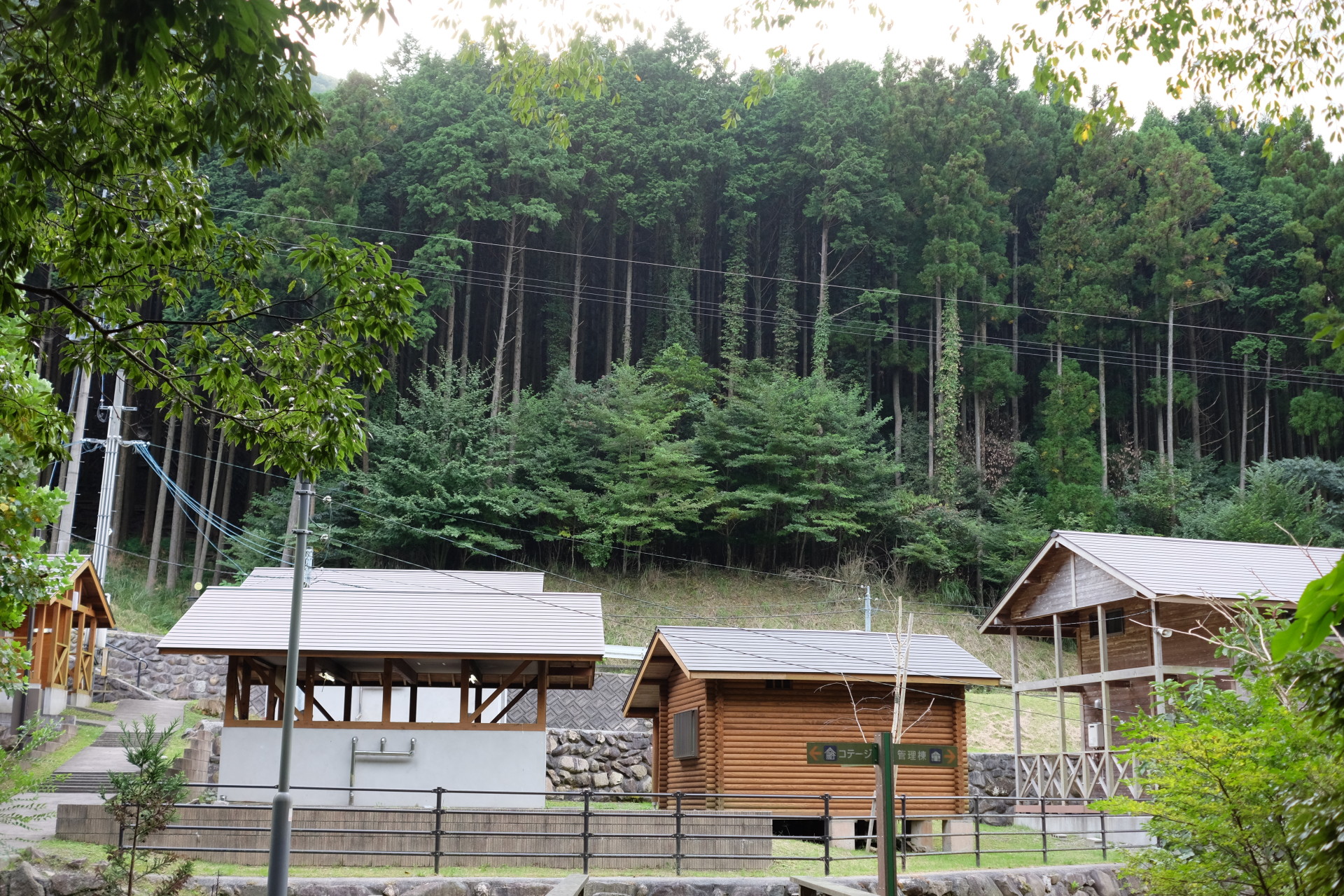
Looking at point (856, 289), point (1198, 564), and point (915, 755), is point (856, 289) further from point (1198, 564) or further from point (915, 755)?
point (915, 755)

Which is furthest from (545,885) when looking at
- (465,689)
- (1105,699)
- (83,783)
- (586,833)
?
(1105,699)

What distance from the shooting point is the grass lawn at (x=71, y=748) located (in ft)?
64.8

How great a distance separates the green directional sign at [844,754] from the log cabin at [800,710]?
38.6ft

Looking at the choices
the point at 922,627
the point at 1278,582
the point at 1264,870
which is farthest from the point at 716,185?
the point at 1264,870

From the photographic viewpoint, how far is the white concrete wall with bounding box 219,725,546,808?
1706cm

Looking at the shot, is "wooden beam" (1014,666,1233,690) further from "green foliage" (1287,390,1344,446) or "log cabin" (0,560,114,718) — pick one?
"green foliage" (1287,390,1344,446)

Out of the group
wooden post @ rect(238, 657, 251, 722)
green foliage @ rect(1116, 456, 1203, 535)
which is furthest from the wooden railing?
green foliage @ rect(1116, 456, 1203, 535)

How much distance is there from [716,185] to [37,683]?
34.1 metres

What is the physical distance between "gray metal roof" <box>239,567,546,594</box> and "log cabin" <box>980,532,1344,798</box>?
10730mm

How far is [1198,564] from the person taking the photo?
834 inches

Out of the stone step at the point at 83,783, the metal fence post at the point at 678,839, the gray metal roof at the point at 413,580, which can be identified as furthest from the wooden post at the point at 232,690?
the metal fence post at the point at 678,839

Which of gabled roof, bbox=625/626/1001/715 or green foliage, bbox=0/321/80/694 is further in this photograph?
gabled roof, bbox=625/626/1001/715

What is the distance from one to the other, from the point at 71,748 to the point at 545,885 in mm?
13507

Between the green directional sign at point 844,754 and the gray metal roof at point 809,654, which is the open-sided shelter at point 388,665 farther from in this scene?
the green directional sign at point 844,754
